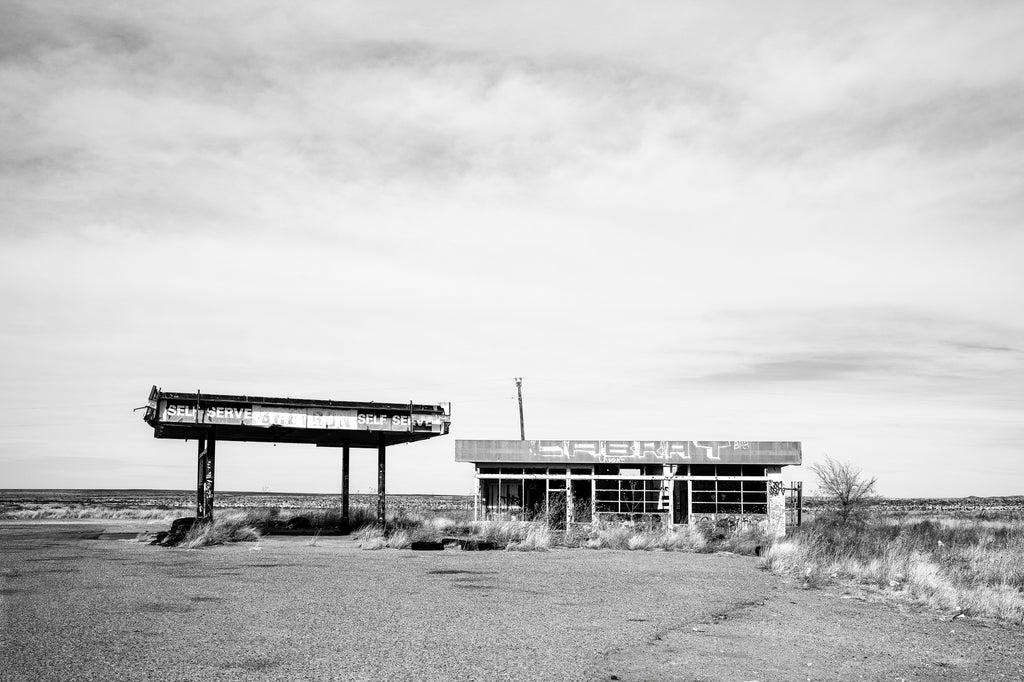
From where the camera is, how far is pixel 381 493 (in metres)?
27.9

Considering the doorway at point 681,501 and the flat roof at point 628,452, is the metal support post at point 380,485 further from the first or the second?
the doorway at point 681,501

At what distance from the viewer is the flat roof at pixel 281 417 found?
83.3 ft

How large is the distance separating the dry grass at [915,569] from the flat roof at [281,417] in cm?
1127

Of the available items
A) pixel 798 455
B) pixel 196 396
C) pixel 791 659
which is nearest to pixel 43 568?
pixel 196 396

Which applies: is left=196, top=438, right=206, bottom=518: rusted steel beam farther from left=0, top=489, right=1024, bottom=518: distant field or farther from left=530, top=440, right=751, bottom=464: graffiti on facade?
left=0, top=489, right=1024, bottom=518: distant field

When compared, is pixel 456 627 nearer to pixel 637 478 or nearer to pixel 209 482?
pixel 209 482

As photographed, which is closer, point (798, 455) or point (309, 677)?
point (309, 677)

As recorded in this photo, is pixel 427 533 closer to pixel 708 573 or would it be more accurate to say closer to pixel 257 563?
pixel 257 563

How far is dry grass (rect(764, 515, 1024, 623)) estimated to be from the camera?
1338 cm

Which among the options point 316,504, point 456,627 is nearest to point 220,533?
point 456,627

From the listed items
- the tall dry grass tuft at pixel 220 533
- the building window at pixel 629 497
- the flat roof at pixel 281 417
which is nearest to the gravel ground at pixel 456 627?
the tall dry grass tuft at pixel 220 533

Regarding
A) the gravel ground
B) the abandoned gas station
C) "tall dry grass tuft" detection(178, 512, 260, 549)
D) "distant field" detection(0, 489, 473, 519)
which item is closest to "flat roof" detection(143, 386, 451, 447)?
the abandoned gas station

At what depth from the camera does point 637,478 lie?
99.5 feet

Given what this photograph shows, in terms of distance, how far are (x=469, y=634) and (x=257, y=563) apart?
9352mm
